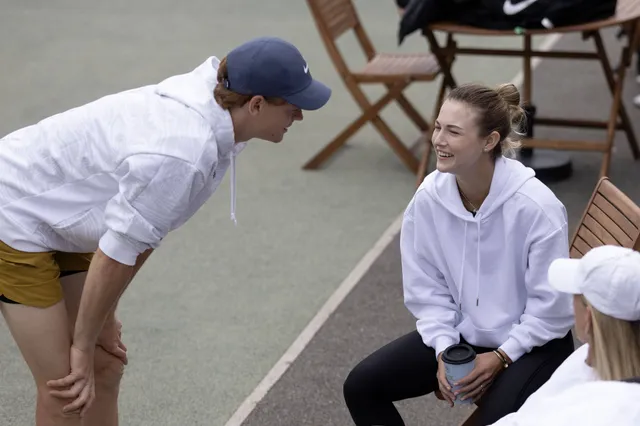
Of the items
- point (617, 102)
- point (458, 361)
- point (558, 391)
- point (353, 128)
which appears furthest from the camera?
point (353, 128)

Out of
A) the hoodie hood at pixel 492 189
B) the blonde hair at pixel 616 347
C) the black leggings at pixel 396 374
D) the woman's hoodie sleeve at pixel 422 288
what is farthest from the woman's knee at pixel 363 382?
the blonde hair at pixel 616 347

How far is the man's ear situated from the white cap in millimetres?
971

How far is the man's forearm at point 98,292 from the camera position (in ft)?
9.34

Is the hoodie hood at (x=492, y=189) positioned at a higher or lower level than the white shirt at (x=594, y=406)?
lower

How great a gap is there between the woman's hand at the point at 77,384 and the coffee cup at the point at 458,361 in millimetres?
1016

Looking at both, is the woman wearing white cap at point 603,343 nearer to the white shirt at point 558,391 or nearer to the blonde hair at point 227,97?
the white shirt at point 558,391

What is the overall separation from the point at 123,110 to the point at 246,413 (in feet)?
5.02

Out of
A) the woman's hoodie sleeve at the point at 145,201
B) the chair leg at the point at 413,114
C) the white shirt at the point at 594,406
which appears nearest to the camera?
the white shirt at the point at 594,406

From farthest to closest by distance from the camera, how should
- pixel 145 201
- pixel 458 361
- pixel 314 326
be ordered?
pixel 314 326, pixel 458 361, pixel 145 201

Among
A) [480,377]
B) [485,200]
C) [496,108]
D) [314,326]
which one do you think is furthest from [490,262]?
[314,326]

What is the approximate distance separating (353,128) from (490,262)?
11.1ft

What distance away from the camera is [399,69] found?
6.42 meters

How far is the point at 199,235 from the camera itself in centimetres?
575

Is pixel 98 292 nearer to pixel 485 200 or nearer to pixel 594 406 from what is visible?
pixel 485 200
